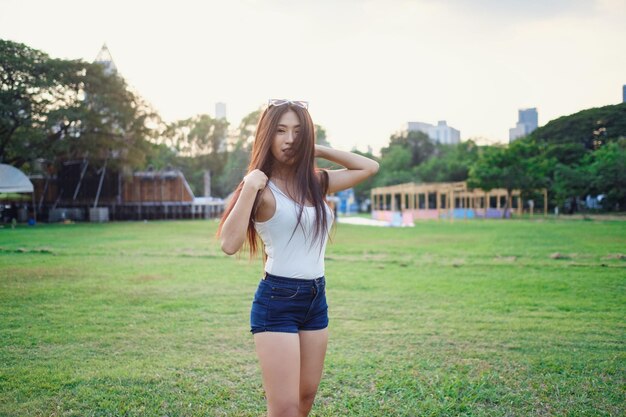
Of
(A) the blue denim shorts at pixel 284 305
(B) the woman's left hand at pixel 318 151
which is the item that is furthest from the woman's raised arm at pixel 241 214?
(B) the woman's left hand at pixel 318 151

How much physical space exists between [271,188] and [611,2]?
6.40 meters

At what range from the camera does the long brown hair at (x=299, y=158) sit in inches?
100

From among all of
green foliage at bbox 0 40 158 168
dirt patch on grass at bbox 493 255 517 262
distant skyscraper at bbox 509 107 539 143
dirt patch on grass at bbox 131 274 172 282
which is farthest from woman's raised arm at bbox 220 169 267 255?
green foliage at bbox 0 40 158 168

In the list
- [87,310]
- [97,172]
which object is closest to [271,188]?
[87,310]

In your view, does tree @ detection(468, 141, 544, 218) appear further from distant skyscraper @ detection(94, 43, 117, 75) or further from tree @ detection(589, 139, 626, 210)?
distant skyscraper @ detection(94, 43, 117, 75)

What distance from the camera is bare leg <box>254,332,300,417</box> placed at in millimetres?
2326

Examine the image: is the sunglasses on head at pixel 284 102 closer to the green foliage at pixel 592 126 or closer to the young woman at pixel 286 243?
the young woman at pixel 286 243

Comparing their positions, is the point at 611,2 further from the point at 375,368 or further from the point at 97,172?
the point at 97,172

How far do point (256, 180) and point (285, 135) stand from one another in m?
0.37

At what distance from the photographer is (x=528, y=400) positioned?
383 cm

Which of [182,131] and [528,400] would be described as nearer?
[528,400]

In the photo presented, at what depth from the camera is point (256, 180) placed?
2.32 m

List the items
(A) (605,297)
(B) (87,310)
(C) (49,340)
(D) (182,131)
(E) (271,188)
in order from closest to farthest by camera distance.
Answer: (E) (271,188)
(C) (49,340)
(B) (87,310)
(A) (605,297)
(D) (182,131)

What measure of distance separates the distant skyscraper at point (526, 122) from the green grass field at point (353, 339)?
2.17 m
